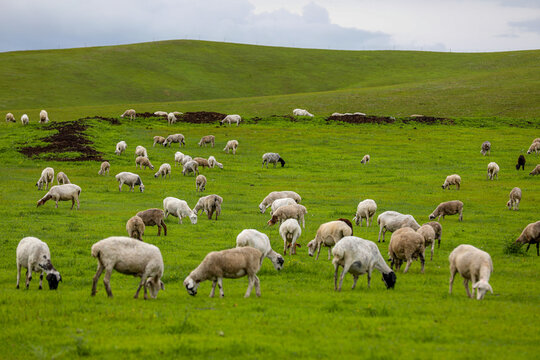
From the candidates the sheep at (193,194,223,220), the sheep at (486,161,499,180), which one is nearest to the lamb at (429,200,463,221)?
the sheep at (193,194,223,220)

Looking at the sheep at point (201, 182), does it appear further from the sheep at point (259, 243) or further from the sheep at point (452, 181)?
the sheep at point (259, 243)

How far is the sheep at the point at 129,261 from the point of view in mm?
13781

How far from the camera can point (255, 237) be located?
57.3 ft

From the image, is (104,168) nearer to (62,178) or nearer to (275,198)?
(62,178)

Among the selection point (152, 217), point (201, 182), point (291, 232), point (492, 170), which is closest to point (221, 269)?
point (291, 232)

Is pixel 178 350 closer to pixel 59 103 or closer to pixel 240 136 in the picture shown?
pixel 240 136

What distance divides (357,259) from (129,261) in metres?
6.53

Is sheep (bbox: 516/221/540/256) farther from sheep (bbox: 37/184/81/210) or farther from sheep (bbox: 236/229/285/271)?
sheep (bbox: 37/184/81/210)

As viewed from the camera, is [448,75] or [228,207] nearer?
[228,207]

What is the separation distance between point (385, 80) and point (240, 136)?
68478mm

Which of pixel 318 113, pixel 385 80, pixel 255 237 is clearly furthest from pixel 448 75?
pixel 255 237

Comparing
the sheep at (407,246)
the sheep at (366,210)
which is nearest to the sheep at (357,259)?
the sheep at (407,246)

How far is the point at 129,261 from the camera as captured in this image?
548 inches

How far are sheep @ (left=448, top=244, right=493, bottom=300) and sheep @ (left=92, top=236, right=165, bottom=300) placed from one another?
27.6ft
